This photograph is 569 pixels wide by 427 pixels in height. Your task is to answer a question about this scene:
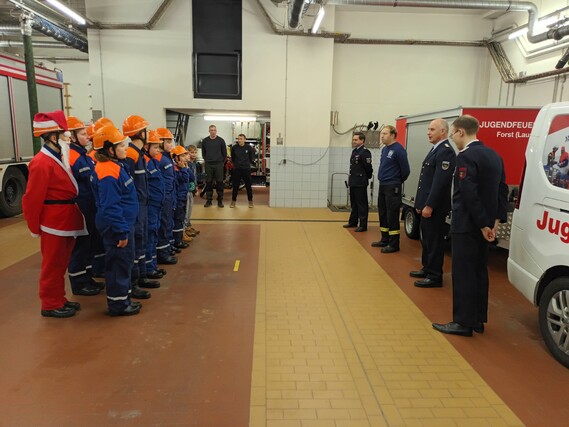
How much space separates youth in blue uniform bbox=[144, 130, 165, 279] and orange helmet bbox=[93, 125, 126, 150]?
3.61ft

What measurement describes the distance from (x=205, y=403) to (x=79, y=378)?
1.01m

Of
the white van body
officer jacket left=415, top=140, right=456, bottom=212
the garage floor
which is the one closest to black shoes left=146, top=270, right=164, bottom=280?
the garage floor

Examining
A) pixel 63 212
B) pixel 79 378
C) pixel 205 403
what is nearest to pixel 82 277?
pixel 63 212

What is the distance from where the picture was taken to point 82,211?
427 cm

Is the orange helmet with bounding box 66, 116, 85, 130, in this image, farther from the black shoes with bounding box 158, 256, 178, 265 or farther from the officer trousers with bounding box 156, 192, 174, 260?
the black shoes with bounding box 158, 256, 178, 265

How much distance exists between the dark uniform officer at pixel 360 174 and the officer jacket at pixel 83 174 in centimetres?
468

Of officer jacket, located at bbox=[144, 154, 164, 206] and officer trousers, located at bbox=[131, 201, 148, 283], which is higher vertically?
officer jacket, located at bbox=[144, 154, 164, 206]

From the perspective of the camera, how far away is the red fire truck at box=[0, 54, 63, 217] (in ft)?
27.7

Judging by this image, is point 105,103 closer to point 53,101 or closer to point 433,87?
point 53,101

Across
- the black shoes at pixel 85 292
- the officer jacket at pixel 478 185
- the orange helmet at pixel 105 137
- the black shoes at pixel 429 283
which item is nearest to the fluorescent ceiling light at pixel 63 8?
the orange helmet at pixel 105 137

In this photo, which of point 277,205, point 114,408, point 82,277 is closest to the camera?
point 114,408

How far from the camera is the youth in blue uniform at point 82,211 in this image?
13.9 feet

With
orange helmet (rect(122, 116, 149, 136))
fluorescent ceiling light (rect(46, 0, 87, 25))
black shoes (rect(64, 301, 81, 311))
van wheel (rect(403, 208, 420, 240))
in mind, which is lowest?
black shoes (rect(64, 301, 81, 311))

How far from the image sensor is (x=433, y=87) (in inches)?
446
